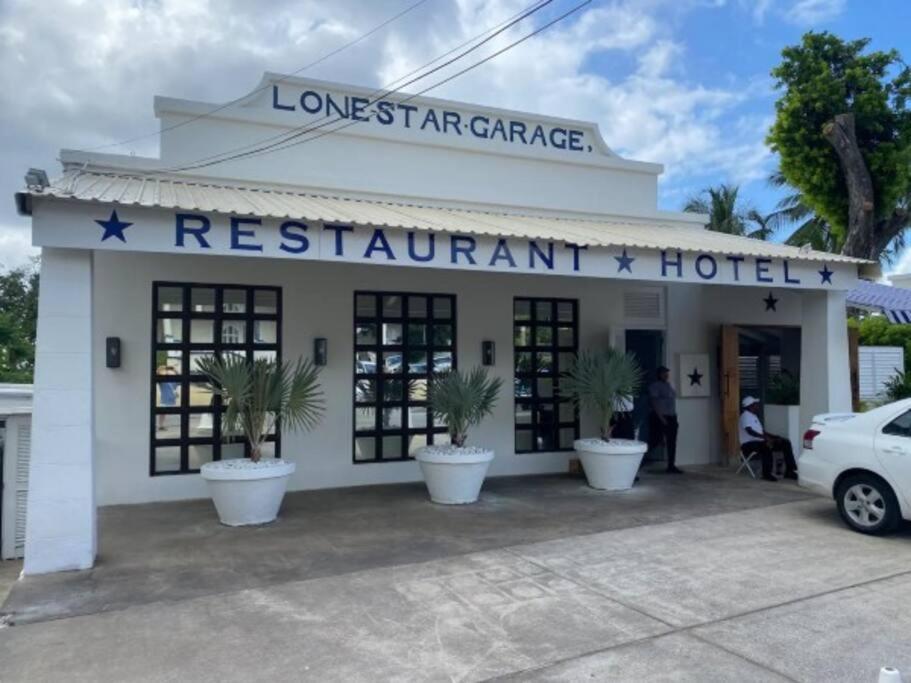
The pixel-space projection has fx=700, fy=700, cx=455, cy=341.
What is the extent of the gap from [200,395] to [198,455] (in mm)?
738

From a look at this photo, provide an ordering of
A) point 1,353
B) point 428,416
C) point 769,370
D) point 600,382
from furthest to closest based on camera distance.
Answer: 1. point 1,353
2. point 769,370
3. point 428,416
4. point 600,382

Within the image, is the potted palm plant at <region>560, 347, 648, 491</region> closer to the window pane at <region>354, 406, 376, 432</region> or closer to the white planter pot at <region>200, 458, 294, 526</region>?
the window pane at <region>354, 406, 376, 432</region>

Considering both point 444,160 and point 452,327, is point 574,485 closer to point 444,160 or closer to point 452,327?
Result: point 452,327

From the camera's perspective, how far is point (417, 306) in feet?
32.2

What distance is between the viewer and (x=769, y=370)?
40.6 ft

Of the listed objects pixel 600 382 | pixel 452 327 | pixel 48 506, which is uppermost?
pixel 452 327

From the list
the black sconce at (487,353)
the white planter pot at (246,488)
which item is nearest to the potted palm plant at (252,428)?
the white planter pot at (246,488)

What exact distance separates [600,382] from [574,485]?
1528mm

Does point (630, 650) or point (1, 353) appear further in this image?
point (1, 353)

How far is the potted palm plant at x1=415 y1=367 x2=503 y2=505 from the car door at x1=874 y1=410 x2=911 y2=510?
13.2ft

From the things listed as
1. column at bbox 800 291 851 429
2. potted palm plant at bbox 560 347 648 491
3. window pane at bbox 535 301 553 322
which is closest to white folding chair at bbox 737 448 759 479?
column at bbox 800 291 851 429

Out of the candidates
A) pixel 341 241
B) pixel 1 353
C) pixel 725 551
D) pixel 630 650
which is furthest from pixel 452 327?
pixel 1 353

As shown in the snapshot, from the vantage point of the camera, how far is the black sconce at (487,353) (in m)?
10.1

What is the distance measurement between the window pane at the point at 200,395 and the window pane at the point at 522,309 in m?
4.38
